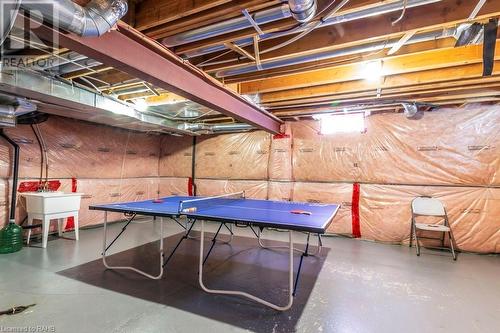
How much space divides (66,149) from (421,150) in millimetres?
6504

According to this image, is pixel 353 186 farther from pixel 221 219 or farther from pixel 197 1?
pixel 197 1

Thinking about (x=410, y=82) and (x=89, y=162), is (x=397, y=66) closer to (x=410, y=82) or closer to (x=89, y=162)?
(x=410, y=82)

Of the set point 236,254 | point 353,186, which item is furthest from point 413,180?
point 236,254

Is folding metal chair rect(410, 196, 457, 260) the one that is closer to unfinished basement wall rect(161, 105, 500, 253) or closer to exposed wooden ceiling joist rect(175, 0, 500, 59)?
unfinished basement wall rect(161, 105, 500, 253)

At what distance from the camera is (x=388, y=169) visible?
4520 millimetres

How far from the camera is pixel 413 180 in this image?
4355 mm

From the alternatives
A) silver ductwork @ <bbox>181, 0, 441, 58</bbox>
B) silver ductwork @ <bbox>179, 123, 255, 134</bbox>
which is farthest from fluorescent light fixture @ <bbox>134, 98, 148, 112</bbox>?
silver ductwork @ <bbox>181, 0, 441, 58</bbox>

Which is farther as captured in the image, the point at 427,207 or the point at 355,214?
the point at 355,214

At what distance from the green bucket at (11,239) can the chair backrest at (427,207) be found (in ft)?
19.9

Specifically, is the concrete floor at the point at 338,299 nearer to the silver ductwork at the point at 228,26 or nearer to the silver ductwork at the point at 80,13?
the silver ductwork at the point at 80,13

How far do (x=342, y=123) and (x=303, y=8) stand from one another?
3751 millimetres

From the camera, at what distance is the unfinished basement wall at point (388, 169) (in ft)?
12.9

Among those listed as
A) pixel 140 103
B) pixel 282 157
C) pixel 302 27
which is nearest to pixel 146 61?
pixel 302 27

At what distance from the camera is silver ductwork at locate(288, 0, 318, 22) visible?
1.49 m
